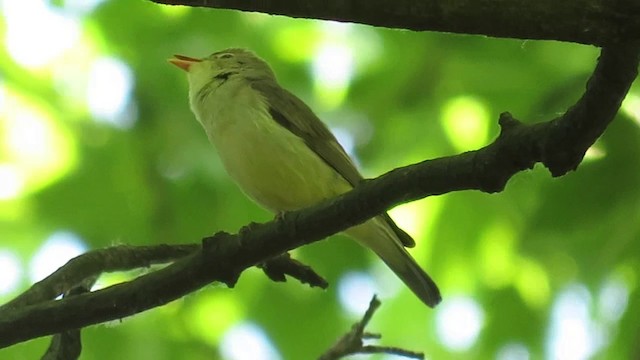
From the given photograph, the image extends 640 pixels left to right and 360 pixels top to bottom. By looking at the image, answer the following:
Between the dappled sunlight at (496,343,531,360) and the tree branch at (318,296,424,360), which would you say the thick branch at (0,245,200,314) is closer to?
the tree branch at (318,296,424,360)

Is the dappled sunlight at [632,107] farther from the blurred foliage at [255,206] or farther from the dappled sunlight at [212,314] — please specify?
the dappled sunlight at [212,314]

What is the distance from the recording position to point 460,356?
300 cm

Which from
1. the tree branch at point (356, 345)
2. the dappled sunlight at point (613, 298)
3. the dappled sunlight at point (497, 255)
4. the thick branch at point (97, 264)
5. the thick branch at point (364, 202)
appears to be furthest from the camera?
the dappled sunlight at point (497, 255)

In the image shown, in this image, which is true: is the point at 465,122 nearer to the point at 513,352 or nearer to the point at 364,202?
the point at 513,352

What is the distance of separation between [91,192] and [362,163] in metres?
0.92

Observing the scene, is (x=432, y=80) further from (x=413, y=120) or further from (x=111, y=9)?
(x=111, y=9)

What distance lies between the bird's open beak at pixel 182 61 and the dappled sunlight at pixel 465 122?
1060 mm

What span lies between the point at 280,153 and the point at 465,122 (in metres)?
0.72

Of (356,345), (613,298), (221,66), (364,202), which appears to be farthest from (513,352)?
(221,66)

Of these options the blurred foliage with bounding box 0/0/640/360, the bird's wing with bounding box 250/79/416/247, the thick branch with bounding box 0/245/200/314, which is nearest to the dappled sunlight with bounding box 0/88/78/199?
the blurred foliage with bounding box 0/0/640/360

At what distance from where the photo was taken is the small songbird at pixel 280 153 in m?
3.23

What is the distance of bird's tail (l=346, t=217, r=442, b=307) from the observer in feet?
10.3

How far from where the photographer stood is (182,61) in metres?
3.55

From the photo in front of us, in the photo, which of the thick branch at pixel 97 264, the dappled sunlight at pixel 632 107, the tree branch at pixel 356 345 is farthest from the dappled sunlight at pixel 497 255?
the thick branch at pixel 97 264
